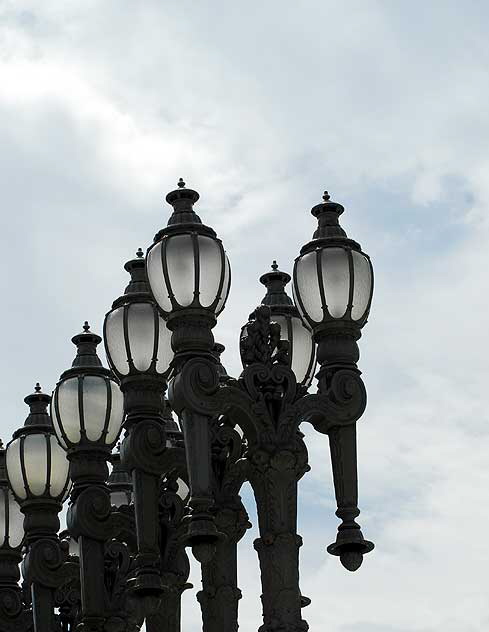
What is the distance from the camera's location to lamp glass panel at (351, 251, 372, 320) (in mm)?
12078

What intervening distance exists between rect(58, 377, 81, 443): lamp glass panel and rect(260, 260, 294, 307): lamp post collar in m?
1.79

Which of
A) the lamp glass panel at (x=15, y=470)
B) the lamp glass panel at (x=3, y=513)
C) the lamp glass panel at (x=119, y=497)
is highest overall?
the lamp glass panel at (x=3, y=513)

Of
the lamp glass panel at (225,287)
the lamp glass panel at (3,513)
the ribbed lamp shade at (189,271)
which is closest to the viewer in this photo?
the ribbed lamp shade at (189,271)

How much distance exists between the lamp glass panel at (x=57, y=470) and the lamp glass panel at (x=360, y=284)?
4.23 meters

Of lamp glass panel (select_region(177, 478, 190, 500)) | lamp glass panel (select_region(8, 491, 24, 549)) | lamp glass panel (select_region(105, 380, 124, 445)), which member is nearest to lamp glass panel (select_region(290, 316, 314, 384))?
lamp glass panel (select_region(105, 380, 124, 445))

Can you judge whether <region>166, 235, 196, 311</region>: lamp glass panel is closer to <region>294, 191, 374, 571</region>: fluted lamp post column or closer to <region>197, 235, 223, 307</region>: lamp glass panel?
<region>197, 235, 223, 307</region>: lamp glass panel

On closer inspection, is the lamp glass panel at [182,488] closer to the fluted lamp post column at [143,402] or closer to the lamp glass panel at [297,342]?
the fluted lamp post column at [143,402]

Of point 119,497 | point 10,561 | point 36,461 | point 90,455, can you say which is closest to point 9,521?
point 10,561

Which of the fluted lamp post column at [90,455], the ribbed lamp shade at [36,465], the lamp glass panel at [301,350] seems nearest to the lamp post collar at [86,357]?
the fluted lamp post column at [90,455]

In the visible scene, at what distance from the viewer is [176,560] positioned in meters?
13.3

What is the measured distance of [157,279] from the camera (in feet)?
39.3

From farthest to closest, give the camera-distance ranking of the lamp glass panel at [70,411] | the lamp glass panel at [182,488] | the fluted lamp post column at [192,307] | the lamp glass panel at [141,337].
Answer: the lamp glass panel at [182,488] → the lamp glass panel at [70,411] → the lamp glass panel at [141,337] → the fluted lamp post column at [192,307]

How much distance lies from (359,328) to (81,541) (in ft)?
10.3

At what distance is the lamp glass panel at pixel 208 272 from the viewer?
39.0 feet
